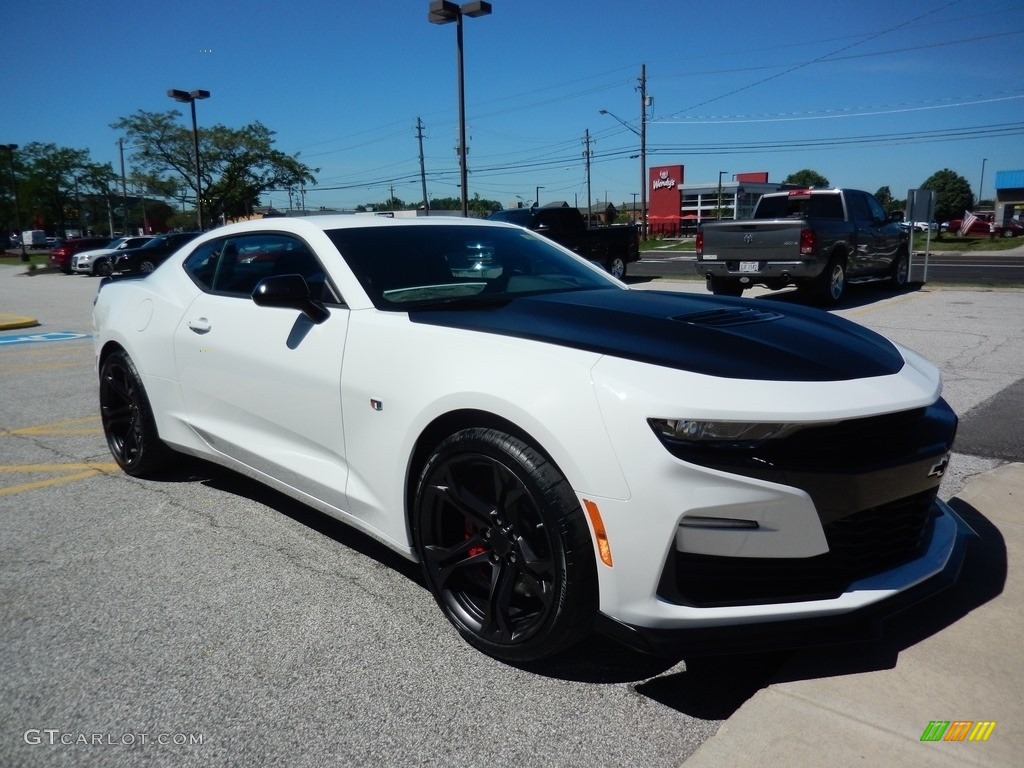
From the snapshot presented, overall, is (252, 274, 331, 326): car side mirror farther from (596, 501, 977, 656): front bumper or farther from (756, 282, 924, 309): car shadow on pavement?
(756, 282, 924, 309): car shadow on pavement

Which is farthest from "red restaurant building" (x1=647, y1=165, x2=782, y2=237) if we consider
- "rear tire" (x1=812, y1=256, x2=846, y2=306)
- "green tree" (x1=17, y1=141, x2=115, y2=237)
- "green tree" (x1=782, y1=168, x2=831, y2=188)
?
"rear tire" (x1=812, y1=256, x2=846, y2=306)

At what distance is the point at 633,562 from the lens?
2268 millimetres

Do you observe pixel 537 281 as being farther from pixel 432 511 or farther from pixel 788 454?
pixel 788 454

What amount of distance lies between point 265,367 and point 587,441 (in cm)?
182

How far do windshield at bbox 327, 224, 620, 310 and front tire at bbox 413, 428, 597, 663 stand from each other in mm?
860

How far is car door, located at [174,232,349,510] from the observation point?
3.27 m

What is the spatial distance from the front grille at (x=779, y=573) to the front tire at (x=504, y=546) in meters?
0.27

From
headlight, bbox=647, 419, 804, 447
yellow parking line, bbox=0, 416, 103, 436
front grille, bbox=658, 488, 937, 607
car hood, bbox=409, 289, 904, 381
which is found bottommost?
yellow parking line, bbox=0, 416, 103, 436

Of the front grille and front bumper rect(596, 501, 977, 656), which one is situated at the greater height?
the front grille

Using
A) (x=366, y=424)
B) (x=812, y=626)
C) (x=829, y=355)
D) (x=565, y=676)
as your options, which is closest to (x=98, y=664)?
(x=366, y=424)

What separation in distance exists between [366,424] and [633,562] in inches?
48.4

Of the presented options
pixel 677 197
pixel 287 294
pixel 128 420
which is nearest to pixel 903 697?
pixel 287 294

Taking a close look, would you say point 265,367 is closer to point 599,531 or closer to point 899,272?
point 599,531

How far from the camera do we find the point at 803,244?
1256cm
